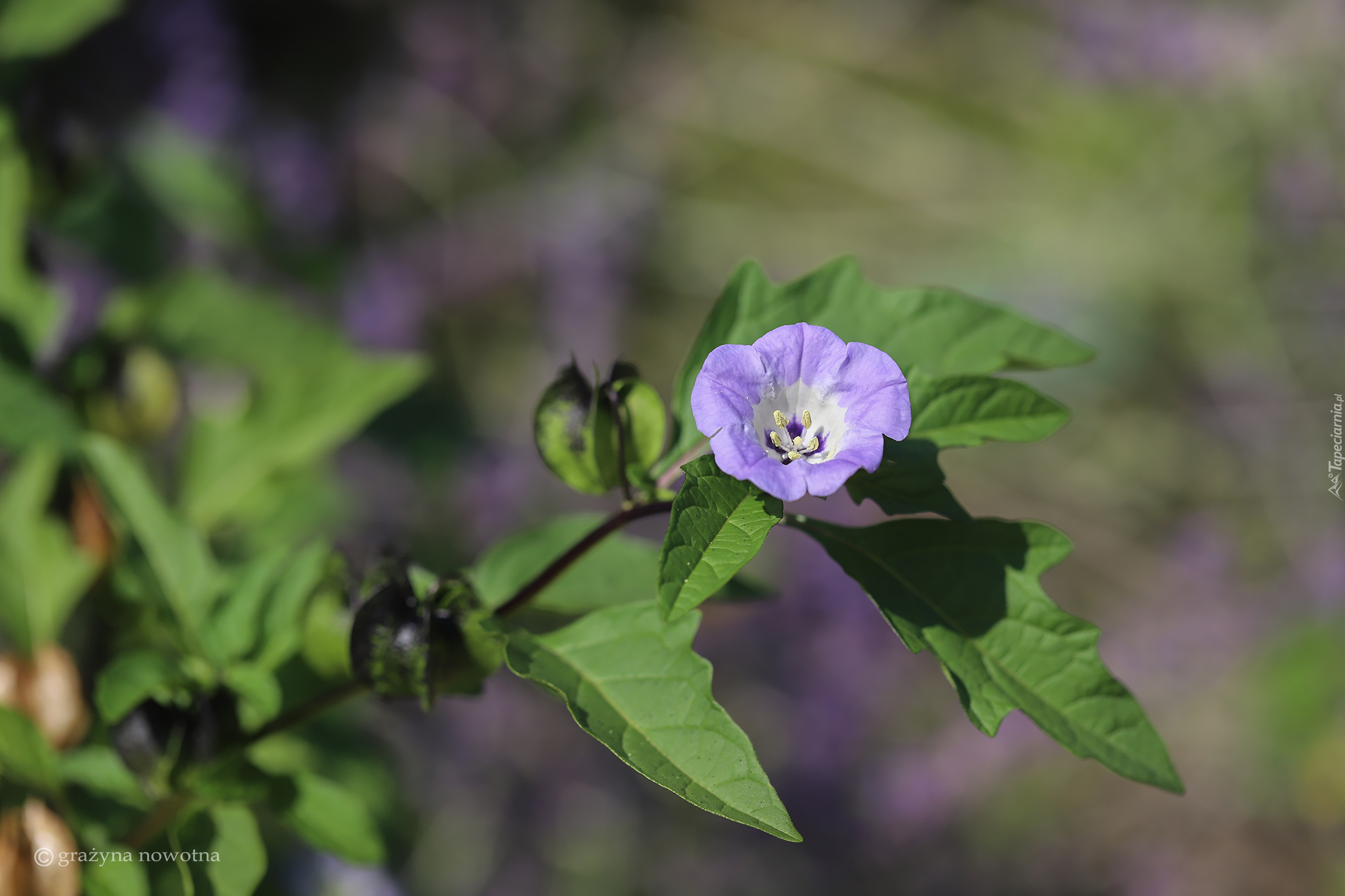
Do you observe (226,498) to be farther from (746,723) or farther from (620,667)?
(746,723)

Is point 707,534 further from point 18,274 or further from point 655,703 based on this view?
point 18,274

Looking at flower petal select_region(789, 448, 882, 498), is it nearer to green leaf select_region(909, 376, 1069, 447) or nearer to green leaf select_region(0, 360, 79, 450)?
green leaf select_region(909, 376, 1069, 447)

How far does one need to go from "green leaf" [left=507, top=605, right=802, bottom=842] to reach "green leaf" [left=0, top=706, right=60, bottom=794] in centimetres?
73

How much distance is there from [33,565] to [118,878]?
2.09 feet

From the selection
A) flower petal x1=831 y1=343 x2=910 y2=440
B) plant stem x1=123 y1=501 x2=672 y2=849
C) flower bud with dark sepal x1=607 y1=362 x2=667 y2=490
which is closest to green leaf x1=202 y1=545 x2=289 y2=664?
plant stem x1=123 y1=501 x2=672 y2=849

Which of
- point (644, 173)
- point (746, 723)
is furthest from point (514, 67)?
point (746, 723)

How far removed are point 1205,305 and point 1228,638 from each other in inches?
78.9

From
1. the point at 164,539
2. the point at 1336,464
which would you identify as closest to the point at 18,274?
the point at 164,539

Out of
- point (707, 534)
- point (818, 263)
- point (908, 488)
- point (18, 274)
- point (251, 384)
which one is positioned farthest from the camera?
point (818, 263)

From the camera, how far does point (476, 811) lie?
11.8ft

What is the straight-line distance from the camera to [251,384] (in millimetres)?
1910

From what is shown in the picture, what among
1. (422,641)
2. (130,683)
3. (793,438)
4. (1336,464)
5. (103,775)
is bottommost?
(103,775)

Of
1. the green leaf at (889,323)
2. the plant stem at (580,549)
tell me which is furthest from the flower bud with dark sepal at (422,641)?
the green leaf at (889,323)

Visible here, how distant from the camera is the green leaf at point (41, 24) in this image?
1.76 meters
